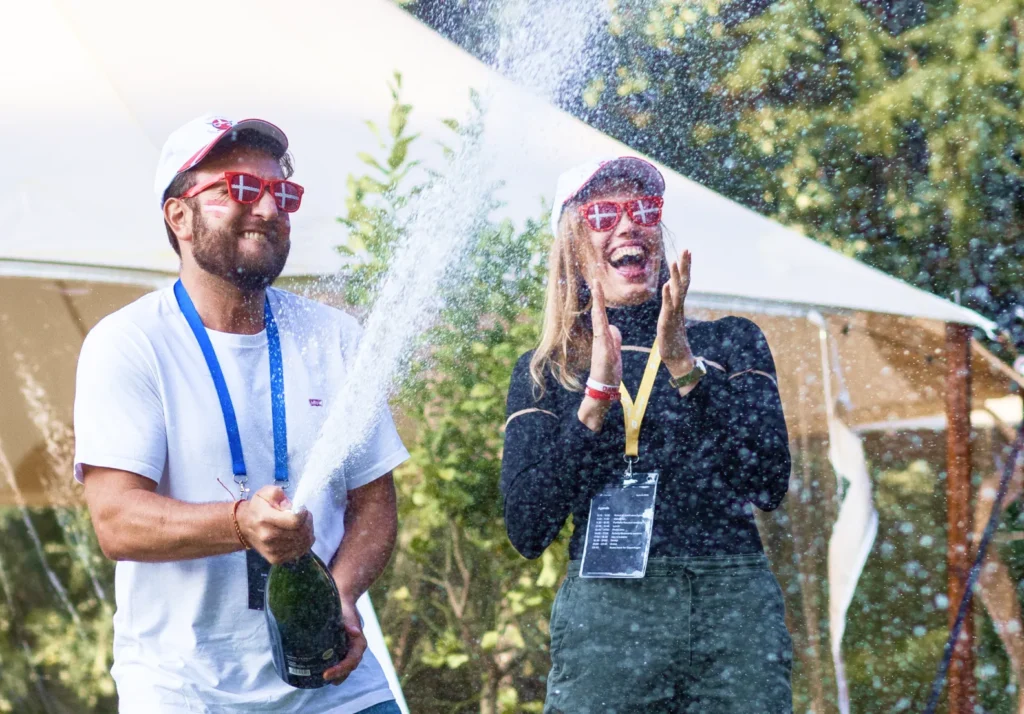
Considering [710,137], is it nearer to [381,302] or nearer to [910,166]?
[910,166]

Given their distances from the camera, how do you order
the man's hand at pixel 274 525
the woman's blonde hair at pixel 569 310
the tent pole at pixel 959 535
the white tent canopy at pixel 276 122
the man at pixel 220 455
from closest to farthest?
the man's hand at pixel 274 525
the man at pixel 220 455
the woman's blonde hair at pixel 569 310
the white tent canopy at pixel 276 122
the tent pole at pixel 959 535

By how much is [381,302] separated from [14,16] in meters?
1.08

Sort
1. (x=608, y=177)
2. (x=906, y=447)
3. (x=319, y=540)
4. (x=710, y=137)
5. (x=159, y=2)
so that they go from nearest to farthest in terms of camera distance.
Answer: (x=319, y=540), (x=608, y=177), (x=159, y=2), (x=906, y=447), (x=710, y=137)

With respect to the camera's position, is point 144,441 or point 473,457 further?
point 473,457

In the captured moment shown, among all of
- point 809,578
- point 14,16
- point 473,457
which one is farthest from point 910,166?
point 14,16

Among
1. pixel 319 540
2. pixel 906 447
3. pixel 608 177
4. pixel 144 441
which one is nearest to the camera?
pixel 144 441

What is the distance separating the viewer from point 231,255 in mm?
1702

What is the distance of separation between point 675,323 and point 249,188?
682mm

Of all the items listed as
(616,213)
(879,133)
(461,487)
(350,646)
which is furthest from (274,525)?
(879,133)

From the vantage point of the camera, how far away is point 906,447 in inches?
107

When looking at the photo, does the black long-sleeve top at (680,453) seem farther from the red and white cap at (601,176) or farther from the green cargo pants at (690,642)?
the red and white cap at (601,176)

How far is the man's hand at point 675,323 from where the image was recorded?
160cm

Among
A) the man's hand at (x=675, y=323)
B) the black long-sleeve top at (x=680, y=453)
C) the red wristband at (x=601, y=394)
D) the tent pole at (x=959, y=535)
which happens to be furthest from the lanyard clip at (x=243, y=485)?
the tent pole at (x=959, y=535)

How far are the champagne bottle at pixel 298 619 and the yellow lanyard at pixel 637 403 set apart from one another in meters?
0.51
